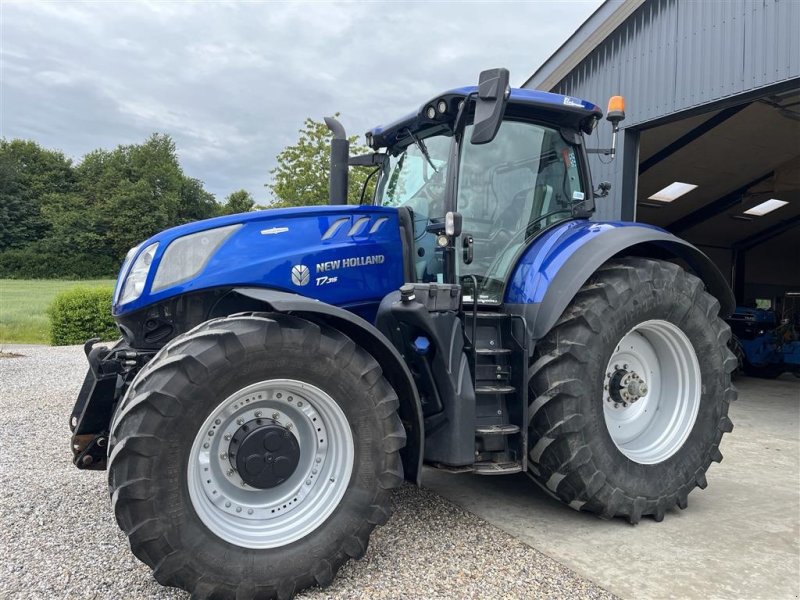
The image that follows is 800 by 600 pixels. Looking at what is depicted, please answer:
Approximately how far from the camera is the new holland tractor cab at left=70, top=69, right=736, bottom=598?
2.40 m

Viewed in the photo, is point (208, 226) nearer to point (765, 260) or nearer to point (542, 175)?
point (542, 175)

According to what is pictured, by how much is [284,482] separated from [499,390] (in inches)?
46.9

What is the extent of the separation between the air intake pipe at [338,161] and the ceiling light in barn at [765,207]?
13.1 metres

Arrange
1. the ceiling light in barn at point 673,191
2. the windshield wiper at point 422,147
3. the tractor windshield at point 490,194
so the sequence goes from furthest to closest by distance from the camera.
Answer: the ceiling light in barn at point 673,191 < the windshield wiper at point 422,147 < the tractor windshield at point 490,194

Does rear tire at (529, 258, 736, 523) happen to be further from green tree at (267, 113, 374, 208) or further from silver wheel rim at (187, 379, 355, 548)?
green tree at (267, 113, 374, 208)

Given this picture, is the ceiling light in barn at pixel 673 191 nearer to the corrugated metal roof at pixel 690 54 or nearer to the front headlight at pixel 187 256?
the corrugated metal roof at pixel 690 54

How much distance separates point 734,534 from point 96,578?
333cm

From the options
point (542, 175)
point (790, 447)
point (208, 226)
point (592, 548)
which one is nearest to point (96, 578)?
point (208, 226)

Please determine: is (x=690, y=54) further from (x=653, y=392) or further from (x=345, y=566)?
(x=345, y=566)

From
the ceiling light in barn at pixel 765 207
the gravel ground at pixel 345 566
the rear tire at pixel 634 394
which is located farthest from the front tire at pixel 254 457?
the ceiling light in barn at pixel 765 207

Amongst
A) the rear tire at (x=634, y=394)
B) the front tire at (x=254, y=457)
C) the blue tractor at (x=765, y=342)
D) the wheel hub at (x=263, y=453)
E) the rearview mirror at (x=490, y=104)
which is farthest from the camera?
the blue tractor at (x=765, y=342)

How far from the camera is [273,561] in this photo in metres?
2.45

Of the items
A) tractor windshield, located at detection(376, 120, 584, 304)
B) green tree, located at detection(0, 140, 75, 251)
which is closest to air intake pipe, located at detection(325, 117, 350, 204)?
tractor windshield, located at detection(376, 120, 584, 304)

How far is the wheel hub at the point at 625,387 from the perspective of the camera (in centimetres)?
356
